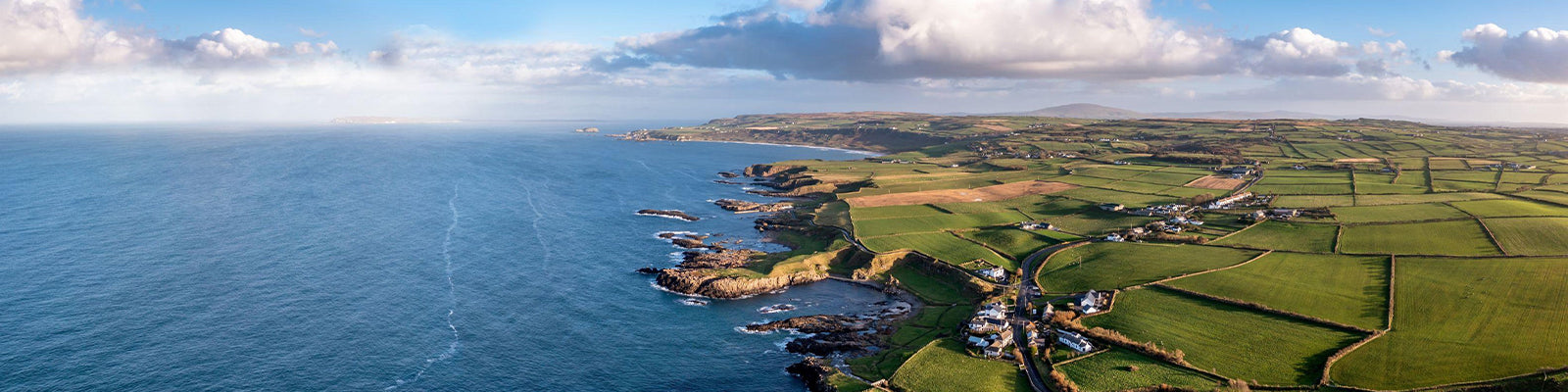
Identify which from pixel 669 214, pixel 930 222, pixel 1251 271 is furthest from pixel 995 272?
pixel 669 214

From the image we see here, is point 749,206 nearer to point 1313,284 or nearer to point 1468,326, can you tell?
point 1313,284

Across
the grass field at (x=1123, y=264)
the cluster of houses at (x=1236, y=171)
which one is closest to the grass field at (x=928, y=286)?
the grass field at (x=1123, y=264)

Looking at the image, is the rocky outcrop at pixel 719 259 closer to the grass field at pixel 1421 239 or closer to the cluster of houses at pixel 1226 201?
the grass field at pixel 1421 239

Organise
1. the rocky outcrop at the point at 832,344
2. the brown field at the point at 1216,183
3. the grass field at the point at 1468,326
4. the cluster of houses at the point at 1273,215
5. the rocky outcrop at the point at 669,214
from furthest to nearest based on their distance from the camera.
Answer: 1. the brown field at the point at 1216,183
2. the rocky outcrop at the point at 669,214
3. the cluster of houses at the point at 1273,215
4. the rocky outcrop at the point at 832,344
5. the grass field at the point at 1468,326

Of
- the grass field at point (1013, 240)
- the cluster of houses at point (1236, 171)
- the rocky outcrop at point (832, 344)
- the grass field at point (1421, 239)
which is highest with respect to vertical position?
the cluster of houses at point (1236, 171)

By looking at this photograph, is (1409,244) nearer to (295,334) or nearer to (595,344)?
(595,344)

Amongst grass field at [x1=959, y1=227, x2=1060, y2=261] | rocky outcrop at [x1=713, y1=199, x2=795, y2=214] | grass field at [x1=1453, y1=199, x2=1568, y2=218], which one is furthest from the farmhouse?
grass field at [x1=1453, y1=199, x2=1568, y2=218]

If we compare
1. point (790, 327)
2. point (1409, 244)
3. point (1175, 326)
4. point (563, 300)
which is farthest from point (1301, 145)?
point (563, 300)
